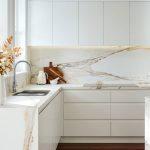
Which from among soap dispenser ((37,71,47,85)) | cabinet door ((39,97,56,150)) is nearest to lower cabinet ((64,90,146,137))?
soap dispenser ((37,71,47,85))

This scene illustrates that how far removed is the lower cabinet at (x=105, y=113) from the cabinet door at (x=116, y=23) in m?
0.83

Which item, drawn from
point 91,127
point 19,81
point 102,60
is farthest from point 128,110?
point 19,81

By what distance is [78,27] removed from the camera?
4.53 meters

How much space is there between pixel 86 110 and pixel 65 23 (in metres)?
1.38

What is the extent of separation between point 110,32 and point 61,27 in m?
0.76

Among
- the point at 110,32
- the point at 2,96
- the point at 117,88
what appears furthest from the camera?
the point at 110,32

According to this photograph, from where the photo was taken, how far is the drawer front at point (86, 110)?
14.0 feet

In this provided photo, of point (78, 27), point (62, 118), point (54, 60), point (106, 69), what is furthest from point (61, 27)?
point (62, 118)

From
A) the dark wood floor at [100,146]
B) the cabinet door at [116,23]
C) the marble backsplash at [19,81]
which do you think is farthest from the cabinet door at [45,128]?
the cabinet door at [116,23]

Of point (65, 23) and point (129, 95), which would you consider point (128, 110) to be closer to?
point (129, 95)

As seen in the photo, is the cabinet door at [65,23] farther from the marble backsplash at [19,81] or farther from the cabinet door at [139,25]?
the cabinet door at [139,25]

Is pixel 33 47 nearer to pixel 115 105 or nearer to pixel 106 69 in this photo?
pixel 106 69

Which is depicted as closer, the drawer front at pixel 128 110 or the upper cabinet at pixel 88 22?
the drawer front at pixel 128 110

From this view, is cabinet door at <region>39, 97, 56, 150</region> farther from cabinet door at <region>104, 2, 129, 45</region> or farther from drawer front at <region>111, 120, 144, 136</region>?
cabinet door at <region>104, 2, 129, 45</region>
